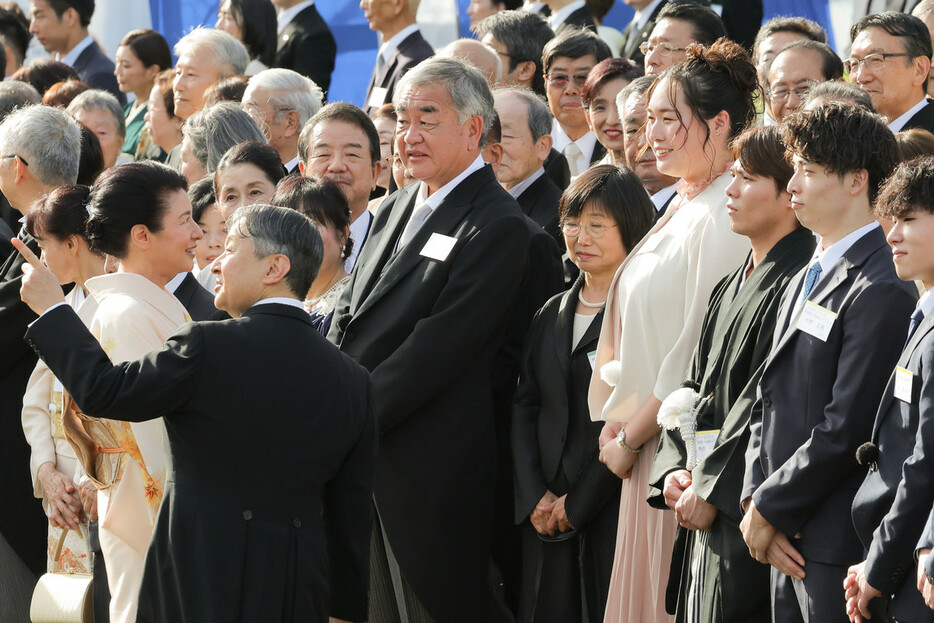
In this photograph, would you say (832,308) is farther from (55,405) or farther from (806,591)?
(55,405)

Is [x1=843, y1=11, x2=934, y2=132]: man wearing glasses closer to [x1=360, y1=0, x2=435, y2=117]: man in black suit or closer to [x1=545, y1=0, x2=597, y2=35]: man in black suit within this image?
[x1=545, y1=0, x2=597, y2=35]: man in black suit

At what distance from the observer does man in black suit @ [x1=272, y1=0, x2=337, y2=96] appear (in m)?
8.08

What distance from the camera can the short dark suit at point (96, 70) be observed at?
9.12 metres

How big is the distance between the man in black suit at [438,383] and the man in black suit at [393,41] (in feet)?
9.43

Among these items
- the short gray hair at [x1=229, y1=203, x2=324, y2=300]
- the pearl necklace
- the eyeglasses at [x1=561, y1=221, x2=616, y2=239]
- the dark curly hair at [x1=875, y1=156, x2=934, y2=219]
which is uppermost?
the dark curly hair at [x1=875, y1=156, x2=934, y2=219]

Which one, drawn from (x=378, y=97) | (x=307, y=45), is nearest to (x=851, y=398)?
(x=378, y=97)

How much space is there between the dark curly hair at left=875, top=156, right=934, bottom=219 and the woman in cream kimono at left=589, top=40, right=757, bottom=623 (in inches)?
32.9

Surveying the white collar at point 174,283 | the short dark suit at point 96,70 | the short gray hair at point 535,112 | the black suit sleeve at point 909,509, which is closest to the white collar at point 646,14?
the short gray hair at point 535,112

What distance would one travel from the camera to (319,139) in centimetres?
526

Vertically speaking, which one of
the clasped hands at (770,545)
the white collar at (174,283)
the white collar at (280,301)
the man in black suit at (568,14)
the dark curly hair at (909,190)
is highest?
the dark curly hair at (909,190)

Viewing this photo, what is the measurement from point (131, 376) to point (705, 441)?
157cm

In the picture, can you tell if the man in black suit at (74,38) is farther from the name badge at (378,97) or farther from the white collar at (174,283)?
the white collar at (174,283)

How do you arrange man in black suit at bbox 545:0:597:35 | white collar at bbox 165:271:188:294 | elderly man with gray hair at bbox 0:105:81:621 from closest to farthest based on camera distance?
white collar at bbox 165:271:188:294, elderly man with gray hair at bbox 0:105:81:621, man in black suit at bbox 545:0:597:35

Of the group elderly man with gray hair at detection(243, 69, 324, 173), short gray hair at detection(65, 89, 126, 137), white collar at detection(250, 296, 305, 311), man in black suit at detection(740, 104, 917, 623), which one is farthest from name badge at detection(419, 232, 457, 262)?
short gray hair at detection(65, 89, 126, 137)
